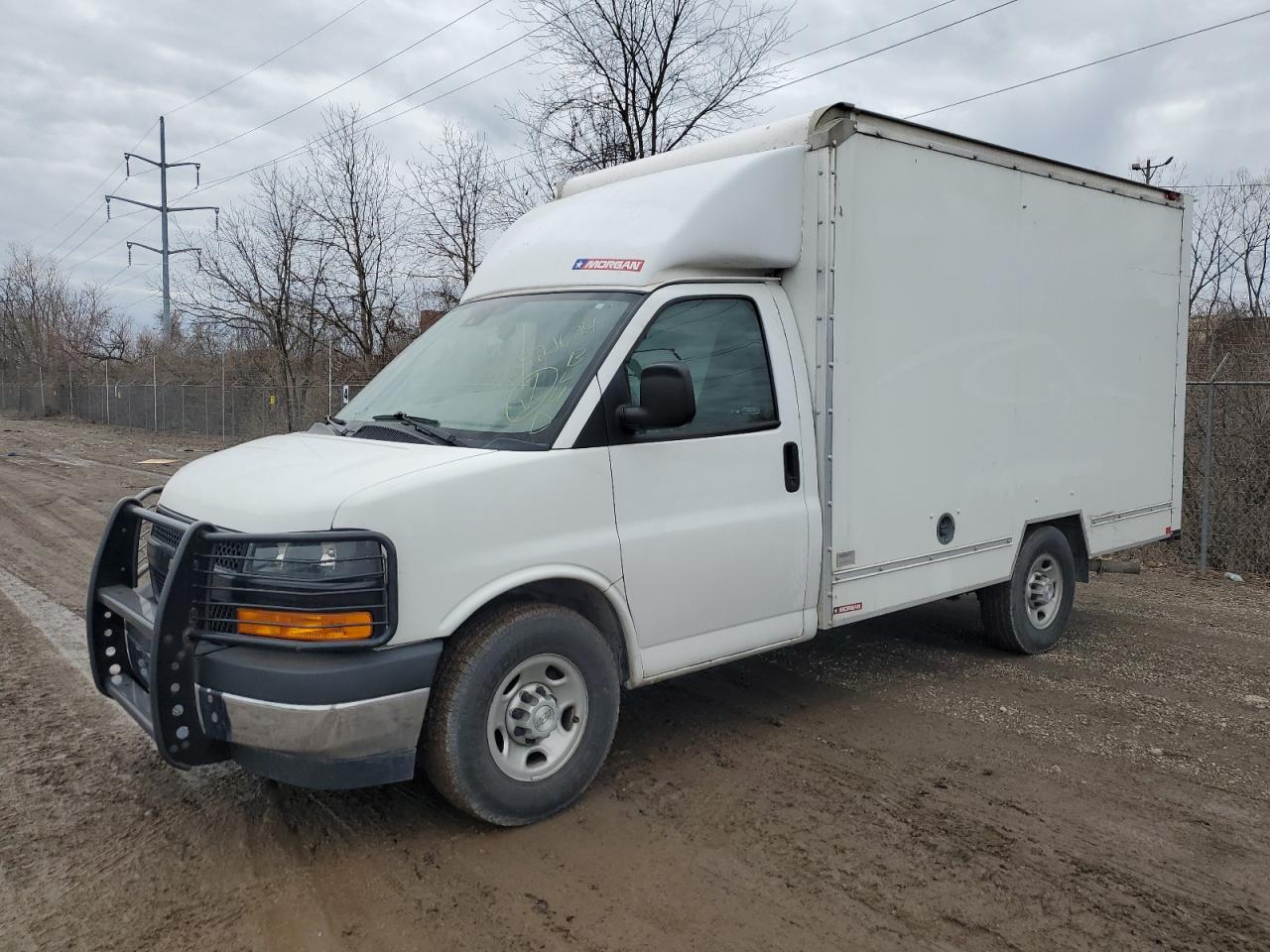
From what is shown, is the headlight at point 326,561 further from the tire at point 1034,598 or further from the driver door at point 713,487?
the tire at point 1034,598

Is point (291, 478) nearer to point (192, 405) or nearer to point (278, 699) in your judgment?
point (278, 699)

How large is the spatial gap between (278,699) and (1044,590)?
5.07 m

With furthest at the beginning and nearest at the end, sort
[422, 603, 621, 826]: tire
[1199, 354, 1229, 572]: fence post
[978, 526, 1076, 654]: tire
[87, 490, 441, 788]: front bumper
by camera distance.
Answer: [1199, 354, 1229, 572]: fence post < [978, 526, 1076, 654]: tire < [422, 603, 621, 826]: tire < [87, 490, 441, 788]: front bumper

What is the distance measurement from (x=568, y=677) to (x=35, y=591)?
600 centimetres

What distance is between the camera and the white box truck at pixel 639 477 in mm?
3410

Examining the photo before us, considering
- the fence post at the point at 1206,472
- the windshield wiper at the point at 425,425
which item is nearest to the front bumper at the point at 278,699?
the windshield wiper at the point at 425,425

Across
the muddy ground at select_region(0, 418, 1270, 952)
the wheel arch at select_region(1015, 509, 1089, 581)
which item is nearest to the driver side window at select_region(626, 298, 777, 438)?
the muddy ground at select_region(0, 418, 1270, 952)

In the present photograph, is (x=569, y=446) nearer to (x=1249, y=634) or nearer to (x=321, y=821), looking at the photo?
(x=321, y=821)

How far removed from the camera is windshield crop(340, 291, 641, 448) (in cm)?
405

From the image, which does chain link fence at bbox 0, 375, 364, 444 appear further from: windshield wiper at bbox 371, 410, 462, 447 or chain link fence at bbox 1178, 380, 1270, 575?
chain link fence at bbox 1178, 380, 1270, 575

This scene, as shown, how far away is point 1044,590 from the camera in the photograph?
6.45 m

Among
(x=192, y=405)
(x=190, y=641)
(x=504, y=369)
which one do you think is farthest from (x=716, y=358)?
(x=192, y=405)

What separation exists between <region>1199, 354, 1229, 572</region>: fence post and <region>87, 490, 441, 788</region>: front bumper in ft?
26.3

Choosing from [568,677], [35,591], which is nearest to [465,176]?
[35,591]
